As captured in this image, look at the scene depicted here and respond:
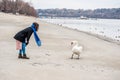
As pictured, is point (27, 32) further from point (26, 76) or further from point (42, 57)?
point (26, 76)

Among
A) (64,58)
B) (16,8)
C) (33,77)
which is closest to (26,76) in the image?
(33,77)

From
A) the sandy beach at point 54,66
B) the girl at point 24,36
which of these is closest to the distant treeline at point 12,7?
the sandy beach at point 54,66

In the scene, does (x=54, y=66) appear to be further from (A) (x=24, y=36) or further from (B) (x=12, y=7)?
(B) (x=12, y=7)

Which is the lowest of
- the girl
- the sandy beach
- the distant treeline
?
the distant treeline

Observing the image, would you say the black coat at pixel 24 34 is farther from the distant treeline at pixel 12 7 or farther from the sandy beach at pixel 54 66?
the distant treeline at pixel 12 7

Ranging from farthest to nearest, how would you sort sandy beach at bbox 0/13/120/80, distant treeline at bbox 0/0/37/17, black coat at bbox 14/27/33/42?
distant treeline at bbox 0/0/37/17 → black coat at bbox 14/27/33/42 → sandy beach at bbox 0/13/120/80

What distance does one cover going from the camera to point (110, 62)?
538 inches

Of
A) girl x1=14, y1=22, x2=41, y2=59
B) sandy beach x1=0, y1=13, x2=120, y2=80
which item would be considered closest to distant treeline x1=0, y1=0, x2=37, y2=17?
sandy beach x1=0, y1=13, x2=120, y2=80

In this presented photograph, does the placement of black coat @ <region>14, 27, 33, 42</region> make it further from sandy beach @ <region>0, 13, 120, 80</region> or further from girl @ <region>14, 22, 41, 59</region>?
sandy beach @ <region>0, 13, 120, 80</region>

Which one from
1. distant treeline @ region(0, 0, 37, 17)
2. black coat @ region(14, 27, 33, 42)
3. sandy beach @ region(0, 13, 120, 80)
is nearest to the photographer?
sandy beach @ region(0, 13, 120, 80)

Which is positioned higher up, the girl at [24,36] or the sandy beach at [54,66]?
the girl at [24,36]

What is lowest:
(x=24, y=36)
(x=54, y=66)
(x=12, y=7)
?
(x=12, y=7)

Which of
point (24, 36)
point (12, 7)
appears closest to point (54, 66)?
point (24, 36)

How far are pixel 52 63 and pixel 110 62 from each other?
2.60 meters
